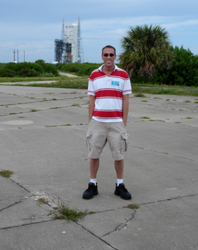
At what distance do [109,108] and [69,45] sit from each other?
167901 millimetres

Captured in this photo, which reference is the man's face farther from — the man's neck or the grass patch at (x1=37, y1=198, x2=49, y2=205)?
the grass patch at (x1=37, y1=198, x2=49, y2=205)

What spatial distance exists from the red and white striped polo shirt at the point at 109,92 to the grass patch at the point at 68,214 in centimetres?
115

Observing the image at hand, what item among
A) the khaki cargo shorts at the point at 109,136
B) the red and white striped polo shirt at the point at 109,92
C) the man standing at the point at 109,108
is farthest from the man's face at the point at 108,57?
the khaki cargo shorts at the point at 109,136

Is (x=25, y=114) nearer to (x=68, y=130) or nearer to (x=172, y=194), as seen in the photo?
(x=68, y=130)

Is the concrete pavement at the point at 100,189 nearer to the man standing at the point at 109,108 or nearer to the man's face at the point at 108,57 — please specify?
the man standing at the point at 109,108

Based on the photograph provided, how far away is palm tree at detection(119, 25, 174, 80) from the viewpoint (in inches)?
870

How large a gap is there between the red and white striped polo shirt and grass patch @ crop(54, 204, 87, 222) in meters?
1.15

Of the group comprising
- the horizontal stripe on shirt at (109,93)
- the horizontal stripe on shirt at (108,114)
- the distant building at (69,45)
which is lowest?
the horizontal stripe on shirt at (108,114)

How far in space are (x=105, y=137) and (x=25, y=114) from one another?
7.17 meters

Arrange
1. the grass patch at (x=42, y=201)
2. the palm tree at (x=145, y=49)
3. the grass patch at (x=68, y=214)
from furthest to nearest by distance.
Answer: the palm tree at (x=145, y=49) < the grass patch at (x=42, y=201) < the grass patch at (x=68, y=214)

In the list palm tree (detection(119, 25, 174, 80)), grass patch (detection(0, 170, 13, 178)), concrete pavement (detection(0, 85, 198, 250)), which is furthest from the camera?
palm tree (detection(119, 25, 174, 80))

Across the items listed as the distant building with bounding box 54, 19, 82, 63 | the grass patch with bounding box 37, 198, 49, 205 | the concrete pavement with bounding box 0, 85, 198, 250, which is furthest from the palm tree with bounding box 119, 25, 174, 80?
the distant building with bounding box 54, 19, 82, 63

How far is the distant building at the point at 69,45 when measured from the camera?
165m

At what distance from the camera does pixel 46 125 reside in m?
9.24
